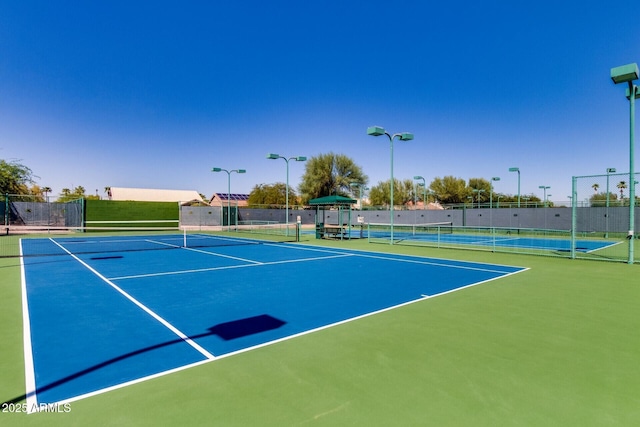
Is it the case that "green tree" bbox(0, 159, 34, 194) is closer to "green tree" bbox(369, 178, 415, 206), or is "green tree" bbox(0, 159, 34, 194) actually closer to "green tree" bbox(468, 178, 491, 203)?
"green tree" bbox(369, 178, 415, 206)

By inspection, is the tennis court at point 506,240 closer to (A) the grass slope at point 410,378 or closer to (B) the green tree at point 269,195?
(A) the grass slope at point 410,378

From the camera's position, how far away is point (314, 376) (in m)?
3.75

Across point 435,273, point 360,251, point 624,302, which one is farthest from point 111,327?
point 360,251

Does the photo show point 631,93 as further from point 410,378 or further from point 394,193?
point 394,193

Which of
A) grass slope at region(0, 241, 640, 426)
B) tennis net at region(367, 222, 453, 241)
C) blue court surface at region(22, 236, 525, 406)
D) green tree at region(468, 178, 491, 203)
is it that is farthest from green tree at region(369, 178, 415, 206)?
grass slope at region(0, 241, 640, 426)

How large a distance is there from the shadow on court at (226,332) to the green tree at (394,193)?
7095cm

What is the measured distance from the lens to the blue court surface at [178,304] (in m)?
4.05

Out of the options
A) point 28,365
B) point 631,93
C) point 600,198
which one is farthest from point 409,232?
point 28,365

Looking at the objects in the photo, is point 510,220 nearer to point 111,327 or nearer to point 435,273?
point 435,273

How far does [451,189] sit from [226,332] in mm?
73249

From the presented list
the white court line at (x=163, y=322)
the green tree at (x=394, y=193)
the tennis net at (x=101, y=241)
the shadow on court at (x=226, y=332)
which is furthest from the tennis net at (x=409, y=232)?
the green tree at (x=394, y=193)

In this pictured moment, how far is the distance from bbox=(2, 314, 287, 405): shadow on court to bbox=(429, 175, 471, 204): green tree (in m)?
72.5

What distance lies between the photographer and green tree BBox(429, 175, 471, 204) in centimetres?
7250

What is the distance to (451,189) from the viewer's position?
238 feet
